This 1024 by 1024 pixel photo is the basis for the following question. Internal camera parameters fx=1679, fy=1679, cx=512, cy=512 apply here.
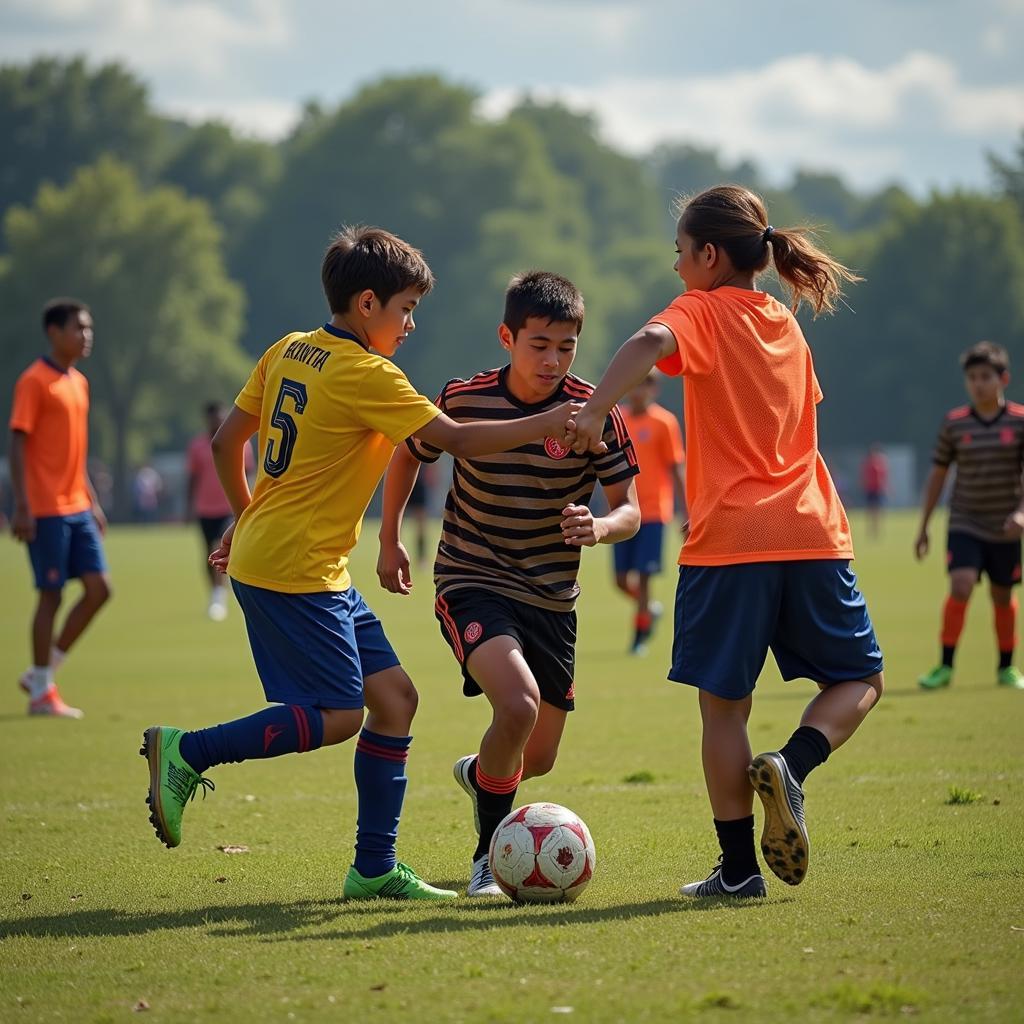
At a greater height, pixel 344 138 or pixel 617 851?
pixel 344 138

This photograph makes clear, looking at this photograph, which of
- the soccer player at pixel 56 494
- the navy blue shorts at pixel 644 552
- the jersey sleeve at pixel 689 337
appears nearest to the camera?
the jersey sleeve at pixel 689 337

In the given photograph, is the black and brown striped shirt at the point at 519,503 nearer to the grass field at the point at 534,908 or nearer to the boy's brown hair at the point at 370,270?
the boy's brown hair at the point at 370,270

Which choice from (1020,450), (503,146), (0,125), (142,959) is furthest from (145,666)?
(0,125)

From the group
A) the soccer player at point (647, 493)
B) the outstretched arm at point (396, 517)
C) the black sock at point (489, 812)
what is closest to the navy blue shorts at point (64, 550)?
the soccer player at point (647, 493)

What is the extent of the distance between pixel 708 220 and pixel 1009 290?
73.9 meters

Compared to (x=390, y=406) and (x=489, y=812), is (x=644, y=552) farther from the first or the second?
(x=390, y=406)

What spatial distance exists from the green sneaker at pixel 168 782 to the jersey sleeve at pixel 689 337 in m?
2.08

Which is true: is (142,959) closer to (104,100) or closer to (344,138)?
(344,138)

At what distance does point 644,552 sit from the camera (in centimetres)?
1498

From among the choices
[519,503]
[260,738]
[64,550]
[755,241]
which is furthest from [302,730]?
[64,550]

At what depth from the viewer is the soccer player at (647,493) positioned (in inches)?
592

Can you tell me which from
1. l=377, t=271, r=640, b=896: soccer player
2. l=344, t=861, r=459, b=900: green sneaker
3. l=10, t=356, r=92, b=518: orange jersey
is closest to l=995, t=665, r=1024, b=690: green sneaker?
l=10, t=356, r=92, b=518: orange jersey

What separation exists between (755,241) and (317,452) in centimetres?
167

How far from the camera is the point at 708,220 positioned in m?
5.75
